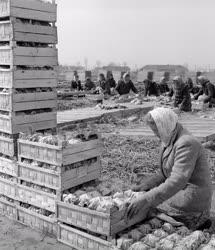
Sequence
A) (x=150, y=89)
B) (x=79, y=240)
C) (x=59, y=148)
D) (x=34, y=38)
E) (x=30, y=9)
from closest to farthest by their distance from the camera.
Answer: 1. (x=79, y=240)
2. (x=59, y=148)
3. (x=30, y=9)
4. (x=34, y=38)
5. (x=150, y=89)

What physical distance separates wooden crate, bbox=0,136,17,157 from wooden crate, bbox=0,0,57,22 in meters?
1.65

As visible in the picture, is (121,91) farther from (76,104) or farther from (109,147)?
(109,147)

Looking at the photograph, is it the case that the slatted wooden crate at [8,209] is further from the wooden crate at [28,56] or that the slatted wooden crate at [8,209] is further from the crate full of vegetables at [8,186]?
the wooden crate at [28,56]

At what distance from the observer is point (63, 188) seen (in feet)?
16.6

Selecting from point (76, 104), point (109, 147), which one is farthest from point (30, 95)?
point (76, 104)

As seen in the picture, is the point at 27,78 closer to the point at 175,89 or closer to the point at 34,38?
the point at 34,38

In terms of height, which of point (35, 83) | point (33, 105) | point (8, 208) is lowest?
point (8, 208)

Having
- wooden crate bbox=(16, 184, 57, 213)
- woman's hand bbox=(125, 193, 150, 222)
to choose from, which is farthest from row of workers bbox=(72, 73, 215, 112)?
woman's hand bbox=(125, 193, 150, 222)

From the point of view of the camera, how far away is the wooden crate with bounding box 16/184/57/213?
202 inches

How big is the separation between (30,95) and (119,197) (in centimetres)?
197

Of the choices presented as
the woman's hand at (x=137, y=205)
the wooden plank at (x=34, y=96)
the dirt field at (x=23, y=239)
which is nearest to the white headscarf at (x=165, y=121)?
the woman's hand at (x=137, y=205)

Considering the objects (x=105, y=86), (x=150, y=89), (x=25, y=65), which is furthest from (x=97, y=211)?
(x=105, y=86)

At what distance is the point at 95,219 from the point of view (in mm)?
4508

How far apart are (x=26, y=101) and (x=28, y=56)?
2.01ft
